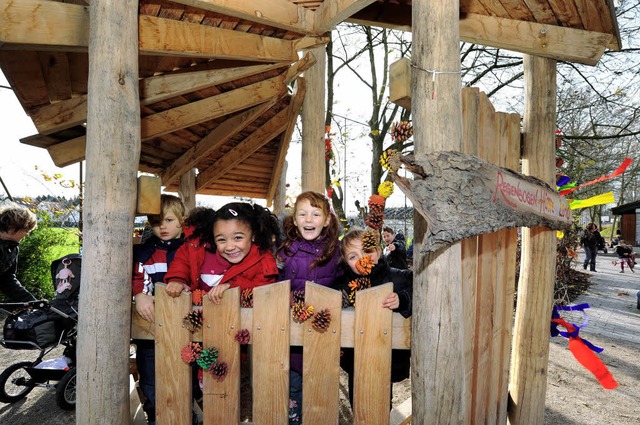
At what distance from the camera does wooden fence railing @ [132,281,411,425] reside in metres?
2.05

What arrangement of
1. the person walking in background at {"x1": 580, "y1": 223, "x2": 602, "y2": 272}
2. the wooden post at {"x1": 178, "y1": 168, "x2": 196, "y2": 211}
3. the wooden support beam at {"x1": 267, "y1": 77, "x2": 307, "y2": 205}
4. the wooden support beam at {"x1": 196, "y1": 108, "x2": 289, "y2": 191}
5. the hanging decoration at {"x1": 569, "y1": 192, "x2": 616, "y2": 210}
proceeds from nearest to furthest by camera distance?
the hanging decoration at {"x1": 569, "y1": 192, "x2": 616, "y2": 210}
the wooden support beam at {"x1": 267, "y1": 77, "x2": 307, "y2": 205}
the wooden support beam at {"x1": 196, "y1": 108, "x2": 289, "y2": 191}
the wooden post at {"x1": 178, "y1": 168, "x2": 196, "y2": 211}
the person walking in background at {"x1": 580, "y1": 223, "x2": 602, "y2": 272}

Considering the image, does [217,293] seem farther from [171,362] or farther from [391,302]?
[391,302]

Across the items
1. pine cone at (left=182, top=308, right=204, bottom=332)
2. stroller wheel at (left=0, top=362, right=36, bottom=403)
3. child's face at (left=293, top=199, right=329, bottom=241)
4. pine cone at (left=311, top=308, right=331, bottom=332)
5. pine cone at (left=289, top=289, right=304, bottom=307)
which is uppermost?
child's face at (left=293, top=199, right=329, bottom=241)

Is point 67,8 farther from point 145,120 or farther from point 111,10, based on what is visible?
point 145,120

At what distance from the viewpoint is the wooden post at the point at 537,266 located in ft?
8.76

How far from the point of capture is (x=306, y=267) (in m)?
2.64

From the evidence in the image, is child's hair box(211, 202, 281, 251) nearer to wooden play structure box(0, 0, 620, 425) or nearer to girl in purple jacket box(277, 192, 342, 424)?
girl in purple jacket box(277, 192, 342, 424)

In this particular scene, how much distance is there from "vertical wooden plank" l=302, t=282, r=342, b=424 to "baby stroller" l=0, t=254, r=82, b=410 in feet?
6.55

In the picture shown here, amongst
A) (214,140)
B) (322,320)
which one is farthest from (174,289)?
(214,140)

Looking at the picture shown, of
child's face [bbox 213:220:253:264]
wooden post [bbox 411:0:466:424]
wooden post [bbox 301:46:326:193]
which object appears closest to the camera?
wooden post [bbox 411:0:466:424]

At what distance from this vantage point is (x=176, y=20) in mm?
2551

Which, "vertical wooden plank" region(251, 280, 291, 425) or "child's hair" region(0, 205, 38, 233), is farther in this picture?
"child's hair" region(0, 205, 38, 233)

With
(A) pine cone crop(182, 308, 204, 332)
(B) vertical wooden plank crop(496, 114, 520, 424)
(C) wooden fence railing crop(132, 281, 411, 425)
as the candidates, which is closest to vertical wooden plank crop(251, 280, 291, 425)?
(C) wooden fence railing crop(132, 281, 411, 425)

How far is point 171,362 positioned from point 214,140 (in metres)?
3.67
